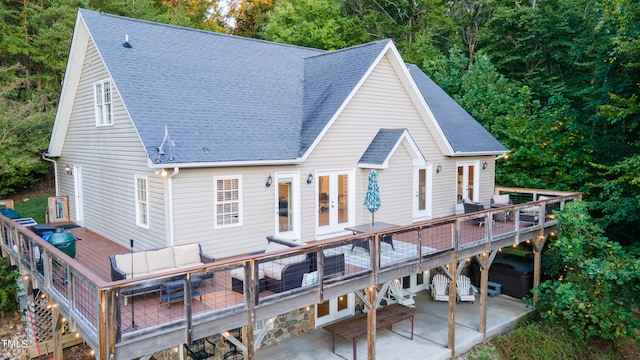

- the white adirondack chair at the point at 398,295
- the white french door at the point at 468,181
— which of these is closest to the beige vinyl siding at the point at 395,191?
the white adirondack chair at the point at 398,295

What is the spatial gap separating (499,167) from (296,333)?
45.8 feet

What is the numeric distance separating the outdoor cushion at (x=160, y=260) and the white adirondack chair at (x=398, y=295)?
701cm

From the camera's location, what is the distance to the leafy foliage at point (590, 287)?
12508 millimetres

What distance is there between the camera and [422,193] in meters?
15.0

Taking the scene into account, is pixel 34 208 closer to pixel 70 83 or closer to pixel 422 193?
pixel 70 83

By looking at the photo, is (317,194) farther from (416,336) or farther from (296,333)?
(416,336)

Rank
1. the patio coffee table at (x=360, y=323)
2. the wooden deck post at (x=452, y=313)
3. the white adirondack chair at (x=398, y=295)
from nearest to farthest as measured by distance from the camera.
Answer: the patio coffee table at (x=360, y=323) < the wooden deck post at (x=452, y=313) < the white adirondack chair at (x=398, y=295)

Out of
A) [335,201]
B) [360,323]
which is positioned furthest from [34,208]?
[360,323]

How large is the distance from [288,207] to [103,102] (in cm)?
596

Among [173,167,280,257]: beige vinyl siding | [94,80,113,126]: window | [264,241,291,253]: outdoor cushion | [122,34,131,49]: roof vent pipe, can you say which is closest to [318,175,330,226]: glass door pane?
[173,167,280,257]: beige vinyl siding

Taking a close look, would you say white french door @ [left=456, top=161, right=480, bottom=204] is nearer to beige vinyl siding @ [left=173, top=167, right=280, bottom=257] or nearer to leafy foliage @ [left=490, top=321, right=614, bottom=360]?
leafy foliage @ [left=490, top=321, right=614, bottom=360]

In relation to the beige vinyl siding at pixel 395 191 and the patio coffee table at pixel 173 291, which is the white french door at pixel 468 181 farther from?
the patio coffee table at pixel 173 291

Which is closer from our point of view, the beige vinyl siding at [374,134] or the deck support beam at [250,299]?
the deck support beam at [250,299]

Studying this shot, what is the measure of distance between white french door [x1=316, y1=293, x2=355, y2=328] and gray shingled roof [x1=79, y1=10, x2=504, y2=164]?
14.6 feet
